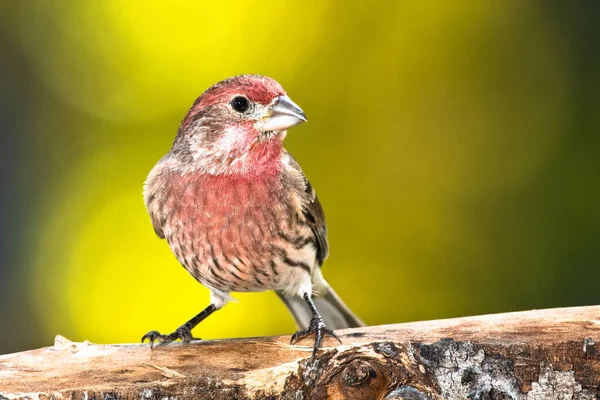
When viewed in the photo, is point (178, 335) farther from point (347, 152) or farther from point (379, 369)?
point (347, 152)

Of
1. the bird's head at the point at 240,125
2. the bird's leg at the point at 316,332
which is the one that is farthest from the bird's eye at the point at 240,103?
the bird's leg at the point at 316,332

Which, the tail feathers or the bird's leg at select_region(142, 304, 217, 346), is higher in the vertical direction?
the tail feathers

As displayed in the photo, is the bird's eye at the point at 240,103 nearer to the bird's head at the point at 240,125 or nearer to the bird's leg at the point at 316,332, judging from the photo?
the bird's head at the point at 240,125

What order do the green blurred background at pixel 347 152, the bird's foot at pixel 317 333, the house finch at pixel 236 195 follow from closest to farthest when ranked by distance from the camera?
the bird's foot at pixel 317 333, the house finch at pixel 236 195, the green blurred background at pixel 347 152

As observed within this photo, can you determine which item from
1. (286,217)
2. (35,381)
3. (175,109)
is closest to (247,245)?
(286,217)

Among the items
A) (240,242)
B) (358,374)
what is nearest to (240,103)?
(240,242)

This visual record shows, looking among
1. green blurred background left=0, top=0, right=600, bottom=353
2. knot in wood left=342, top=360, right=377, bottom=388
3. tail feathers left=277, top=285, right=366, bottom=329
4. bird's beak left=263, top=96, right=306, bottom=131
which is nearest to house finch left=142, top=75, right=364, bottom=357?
bird's beak left=263, top=96, right=306, bottom=131

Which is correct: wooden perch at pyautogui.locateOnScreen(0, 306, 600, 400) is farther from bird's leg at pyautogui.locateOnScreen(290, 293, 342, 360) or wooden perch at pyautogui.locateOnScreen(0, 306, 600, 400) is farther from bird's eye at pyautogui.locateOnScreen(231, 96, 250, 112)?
bird's eye at pyautogui.locateOnScreen(231, 96, 250, 112)
